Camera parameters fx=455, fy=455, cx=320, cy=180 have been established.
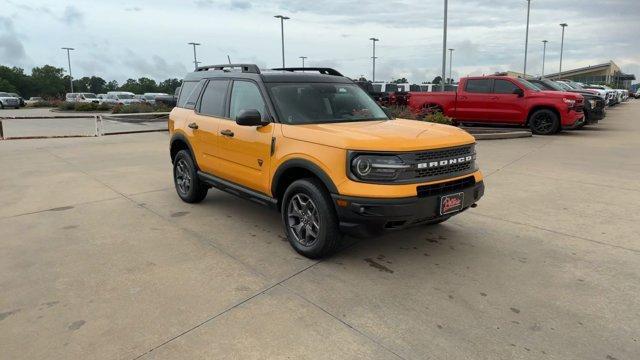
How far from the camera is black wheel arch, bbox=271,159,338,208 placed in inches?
152

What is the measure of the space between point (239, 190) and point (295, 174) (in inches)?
38.1

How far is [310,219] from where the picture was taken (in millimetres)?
4133

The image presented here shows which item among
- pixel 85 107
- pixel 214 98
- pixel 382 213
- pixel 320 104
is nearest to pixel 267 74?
pixel 320 104

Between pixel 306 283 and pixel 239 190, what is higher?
pixel 239 190

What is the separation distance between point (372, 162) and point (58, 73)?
427 feet

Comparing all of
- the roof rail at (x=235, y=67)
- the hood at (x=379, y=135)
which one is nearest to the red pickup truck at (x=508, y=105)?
the roof rail at (x=235, y=67)

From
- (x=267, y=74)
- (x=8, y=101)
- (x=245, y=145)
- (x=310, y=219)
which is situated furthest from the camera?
(x=8, y=101)

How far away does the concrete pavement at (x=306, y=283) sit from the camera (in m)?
2.87

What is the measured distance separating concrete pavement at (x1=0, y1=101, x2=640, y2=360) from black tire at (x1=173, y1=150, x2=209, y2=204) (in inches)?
6.0

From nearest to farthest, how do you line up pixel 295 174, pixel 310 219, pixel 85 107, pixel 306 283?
pixel 306 283
pixel 310 219
pixel 295 174
pixel 85 107

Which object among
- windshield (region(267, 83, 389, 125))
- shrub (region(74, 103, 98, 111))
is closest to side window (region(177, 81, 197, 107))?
windshield (region(267, 83, 389, 125))

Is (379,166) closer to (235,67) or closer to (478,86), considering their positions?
(235,67)

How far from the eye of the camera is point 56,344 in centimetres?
285

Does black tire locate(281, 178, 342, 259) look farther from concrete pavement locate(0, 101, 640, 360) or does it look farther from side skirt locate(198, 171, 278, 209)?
side skirt locate(198, 171, 278, 209)
